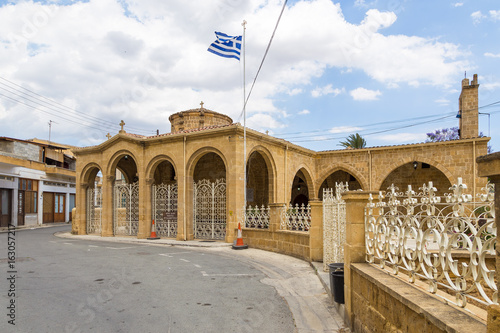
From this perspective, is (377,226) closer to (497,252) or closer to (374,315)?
(374,315)

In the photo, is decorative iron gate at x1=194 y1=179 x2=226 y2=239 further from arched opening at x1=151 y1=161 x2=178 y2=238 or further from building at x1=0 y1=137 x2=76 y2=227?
building at x1=0 y1=137 x2=76 y2=227

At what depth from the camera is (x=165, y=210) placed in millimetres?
17891

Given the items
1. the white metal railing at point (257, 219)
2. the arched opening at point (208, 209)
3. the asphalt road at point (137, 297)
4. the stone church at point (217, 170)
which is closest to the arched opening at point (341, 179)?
the stone church at point (217, 170)

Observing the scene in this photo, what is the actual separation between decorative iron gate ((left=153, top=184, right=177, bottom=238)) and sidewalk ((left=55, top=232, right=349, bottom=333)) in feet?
14.3

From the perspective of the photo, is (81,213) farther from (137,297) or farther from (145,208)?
(137,297)

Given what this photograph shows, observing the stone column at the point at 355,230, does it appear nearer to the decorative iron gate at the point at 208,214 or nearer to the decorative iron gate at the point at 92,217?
the decorative iron gate at the point at 208,214

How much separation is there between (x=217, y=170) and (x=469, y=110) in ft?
47.0

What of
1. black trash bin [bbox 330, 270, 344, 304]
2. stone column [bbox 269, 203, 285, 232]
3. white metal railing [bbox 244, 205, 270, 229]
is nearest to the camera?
black trash bin [bbox 330, 270, 344, 304]

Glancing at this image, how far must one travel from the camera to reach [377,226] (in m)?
→ 4.34

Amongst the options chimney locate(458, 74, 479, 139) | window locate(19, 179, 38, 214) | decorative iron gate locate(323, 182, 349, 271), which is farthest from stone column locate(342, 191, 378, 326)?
window locate(19, 179, 38, 214)

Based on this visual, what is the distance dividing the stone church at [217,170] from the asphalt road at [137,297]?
554 cm

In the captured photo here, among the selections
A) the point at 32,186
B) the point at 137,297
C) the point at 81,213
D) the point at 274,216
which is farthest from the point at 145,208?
the point at 32,186

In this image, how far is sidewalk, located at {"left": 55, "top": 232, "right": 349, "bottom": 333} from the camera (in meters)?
5.35

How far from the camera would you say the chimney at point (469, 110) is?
19.1 meters
